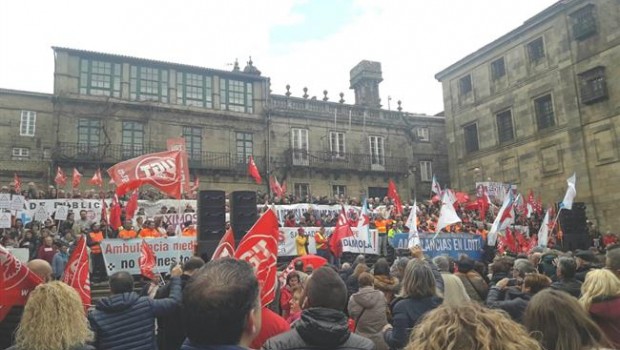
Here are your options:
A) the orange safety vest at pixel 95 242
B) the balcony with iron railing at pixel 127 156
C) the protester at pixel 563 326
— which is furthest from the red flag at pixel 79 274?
the balcony with iron railing at pixel 127 156

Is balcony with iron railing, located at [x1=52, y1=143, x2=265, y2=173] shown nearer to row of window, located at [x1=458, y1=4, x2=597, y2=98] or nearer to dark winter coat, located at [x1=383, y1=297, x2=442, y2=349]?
row of window, located at [x1=458, y1=4, x2=597, y2=98]

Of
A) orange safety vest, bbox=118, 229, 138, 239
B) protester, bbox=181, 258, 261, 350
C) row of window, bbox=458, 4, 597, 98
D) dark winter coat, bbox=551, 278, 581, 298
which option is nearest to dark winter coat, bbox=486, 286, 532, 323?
dark winter coat, bbox=551, 278, 581, 298

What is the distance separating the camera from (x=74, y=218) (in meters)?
17.3

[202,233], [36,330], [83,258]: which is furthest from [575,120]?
[36,330]

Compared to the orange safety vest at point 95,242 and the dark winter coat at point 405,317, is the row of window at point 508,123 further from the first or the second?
the dark winter coat at point 405,317

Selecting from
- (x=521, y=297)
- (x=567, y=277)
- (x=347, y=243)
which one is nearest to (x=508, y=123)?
(x=347, y=243)

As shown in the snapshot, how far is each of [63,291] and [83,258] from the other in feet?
9.68

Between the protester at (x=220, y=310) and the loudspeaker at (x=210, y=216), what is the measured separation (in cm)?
681

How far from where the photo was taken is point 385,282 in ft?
17.8

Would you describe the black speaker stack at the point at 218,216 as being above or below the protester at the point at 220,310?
above

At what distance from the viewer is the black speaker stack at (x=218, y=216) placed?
8609 mm

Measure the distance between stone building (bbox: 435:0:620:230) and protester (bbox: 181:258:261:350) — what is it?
27198 millimetres

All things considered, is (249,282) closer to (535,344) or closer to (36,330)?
(535,344)

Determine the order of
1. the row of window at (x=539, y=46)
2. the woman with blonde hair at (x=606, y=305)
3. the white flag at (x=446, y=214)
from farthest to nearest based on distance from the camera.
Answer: the row of window at (x=539, y=46) → the white flag at (x=446, y=214) → the woman with blonde hair at (x=606, y=305)
